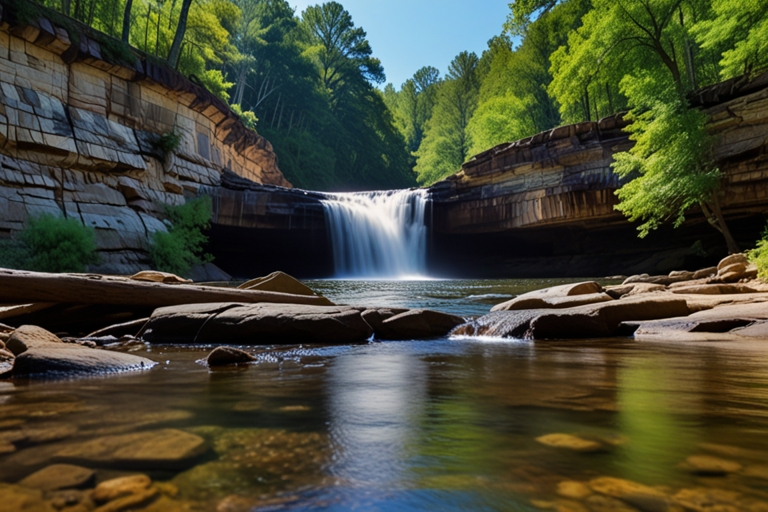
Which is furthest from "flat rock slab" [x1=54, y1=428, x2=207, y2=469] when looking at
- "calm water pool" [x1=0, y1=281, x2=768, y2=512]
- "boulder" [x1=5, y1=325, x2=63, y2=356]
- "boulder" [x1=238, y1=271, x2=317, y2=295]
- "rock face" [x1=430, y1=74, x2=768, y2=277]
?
"rock face" [x1=430, y1=74, x2=768, y2=277]

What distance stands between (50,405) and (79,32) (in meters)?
18.7

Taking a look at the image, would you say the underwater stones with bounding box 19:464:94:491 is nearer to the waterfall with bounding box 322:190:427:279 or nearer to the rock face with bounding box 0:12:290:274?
the rock face with bounding box 0:12:290:274

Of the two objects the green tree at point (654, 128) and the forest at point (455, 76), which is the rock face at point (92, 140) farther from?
the green tree at point (654, 128)

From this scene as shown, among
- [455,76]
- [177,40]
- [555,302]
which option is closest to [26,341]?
[555,302]

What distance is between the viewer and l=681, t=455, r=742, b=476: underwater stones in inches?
54.6

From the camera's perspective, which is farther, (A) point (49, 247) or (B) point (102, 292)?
(A) point (49, 247)

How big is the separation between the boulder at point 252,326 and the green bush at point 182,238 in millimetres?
12666

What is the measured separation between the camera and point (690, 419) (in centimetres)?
195

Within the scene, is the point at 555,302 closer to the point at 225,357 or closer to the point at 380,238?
the point at 225,357

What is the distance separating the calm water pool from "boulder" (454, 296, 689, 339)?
5.69ft

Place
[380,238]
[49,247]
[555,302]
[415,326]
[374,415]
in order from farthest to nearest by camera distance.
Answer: [380,238], [49,247], [555,302], [415,326], [374,415]

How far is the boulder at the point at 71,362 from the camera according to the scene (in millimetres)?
2984

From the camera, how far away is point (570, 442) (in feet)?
5.52

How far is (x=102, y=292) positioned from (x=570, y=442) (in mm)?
5191
